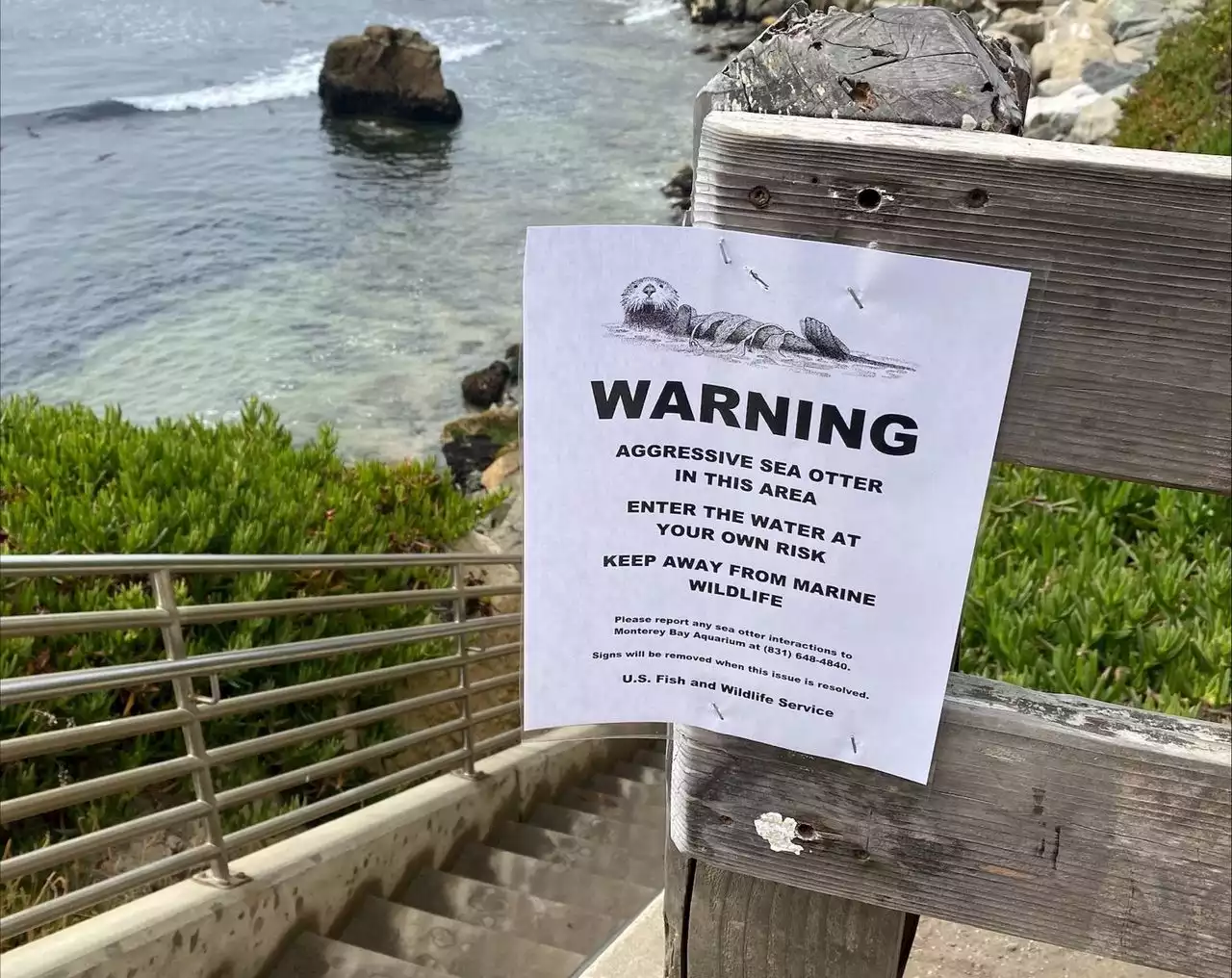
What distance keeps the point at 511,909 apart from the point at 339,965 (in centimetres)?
76

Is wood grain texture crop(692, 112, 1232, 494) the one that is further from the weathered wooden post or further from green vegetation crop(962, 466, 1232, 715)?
green vegetation crop(962, 466, 1232, 715)

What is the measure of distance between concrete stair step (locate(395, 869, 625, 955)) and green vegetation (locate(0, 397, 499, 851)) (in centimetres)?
61

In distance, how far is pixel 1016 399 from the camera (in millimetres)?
975

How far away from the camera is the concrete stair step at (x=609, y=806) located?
5.04m

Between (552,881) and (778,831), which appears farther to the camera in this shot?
(552,881)

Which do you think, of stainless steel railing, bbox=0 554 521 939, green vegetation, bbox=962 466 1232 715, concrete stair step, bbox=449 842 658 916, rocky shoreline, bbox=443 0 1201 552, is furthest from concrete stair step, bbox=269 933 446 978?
rocky shoreline, bbox=443 0 1201 552

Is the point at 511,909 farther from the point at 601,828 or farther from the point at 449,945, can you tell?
the point at 601,828

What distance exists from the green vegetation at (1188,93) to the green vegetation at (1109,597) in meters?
4.57

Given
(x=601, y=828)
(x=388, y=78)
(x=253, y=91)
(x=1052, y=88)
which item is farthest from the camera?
(x=253, y=91)

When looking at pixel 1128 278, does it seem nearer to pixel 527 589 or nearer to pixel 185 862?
pixel 527 589

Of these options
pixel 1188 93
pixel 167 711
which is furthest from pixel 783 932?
pixel 1188 93

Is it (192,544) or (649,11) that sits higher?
(649,11)

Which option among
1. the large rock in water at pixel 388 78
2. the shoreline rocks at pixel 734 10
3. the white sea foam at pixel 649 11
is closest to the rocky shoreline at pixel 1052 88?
the large rock in water at pixel 388 78

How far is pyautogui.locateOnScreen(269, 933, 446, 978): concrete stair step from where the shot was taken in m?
2.92
